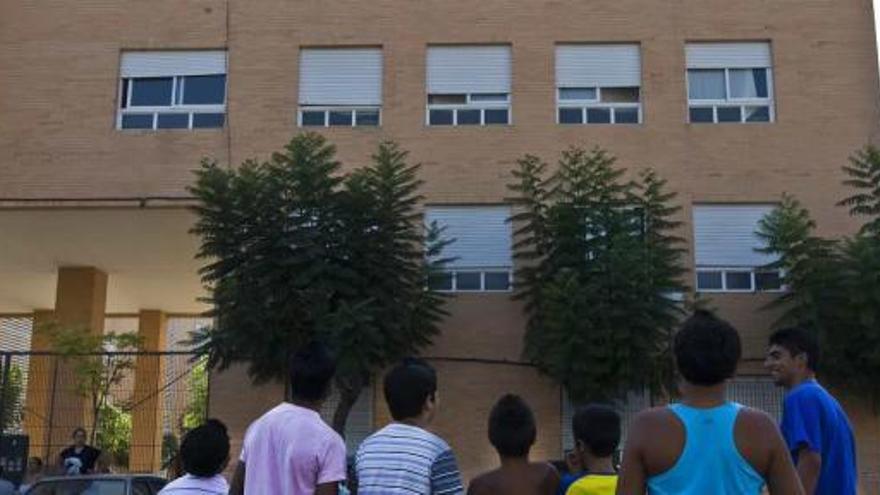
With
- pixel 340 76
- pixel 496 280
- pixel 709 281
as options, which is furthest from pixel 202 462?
pixel 340 76

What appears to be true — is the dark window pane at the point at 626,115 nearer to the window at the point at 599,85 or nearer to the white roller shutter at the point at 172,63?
the window at the point at 599,85

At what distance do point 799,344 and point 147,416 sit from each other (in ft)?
64.4

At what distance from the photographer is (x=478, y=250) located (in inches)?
697

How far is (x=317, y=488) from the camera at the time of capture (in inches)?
171

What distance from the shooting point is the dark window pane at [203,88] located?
18769mm

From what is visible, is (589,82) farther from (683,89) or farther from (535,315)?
(535,315)

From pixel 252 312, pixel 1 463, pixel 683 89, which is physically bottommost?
pixel 1 463

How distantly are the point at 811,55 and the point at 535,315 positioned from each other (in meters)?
6.94

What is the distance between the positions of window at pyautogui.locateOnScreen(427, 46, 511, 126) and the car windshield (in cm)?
960

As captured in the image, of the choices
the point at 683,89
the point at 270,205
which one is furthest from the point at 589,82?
the point at 270,205

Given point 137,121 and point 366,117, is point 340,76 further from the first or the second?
point 137,121

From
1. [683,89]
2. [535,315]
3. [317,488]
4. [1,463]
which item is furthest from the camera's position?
[683,89]

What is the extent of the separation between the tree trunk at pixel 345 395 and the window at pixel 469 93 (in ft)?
17.6

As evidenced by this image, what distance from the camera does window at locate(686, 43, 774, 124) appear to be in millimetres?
18453
